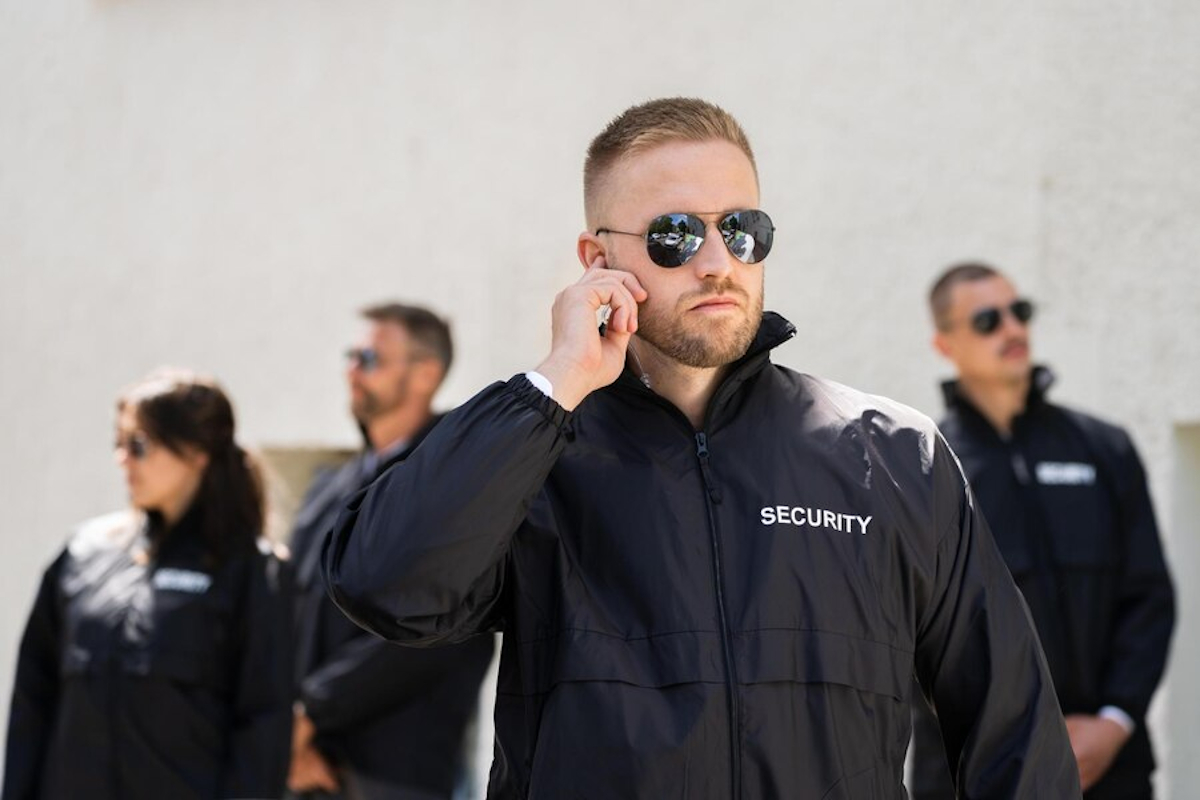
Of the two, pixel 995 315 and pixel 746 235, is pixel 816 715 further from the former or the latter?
pixel 995 315

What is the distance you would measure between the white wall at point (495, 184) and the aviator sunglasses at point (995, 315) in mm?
524

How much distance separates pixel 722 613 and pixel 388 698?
10.8 feet

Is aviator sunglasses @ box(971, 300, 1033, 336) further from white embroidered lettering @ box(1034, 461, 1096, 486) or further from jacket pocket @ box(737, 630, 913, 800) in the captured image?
jacket pocket @ box(737, 630, 913, 800)

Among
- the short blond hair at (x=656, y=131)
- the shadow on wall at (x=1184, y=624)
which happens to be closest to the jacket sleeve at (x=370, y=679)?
the shadow on wall at (x=1184, y=624)

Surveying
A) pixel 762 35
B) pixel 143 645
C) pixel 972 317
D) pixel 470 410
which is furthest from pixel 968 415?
pixel 470 410

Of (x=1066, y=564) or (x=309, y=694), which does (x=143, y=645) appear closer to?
(x=309, y=694)

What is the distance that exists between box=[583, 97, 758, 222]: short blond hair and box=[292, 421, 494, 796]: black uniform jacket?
110 inches

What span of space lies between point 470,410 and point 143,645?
8.80ft

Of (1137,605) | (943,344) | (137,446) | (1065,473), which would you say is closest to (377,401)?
(137,446)

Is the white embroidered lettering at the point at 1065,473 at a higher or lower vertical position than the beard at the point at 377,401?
lower

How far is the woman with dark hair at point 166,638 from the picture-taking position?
5238 millimetres

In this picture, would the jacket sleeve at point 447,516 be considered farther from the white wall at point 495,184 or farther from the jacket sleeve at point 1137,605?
the white wall at point 495,184

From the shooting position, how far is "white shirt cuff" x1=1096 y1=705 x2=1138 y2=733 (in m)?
5.18

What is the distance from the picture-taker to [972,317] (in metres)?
5.60
